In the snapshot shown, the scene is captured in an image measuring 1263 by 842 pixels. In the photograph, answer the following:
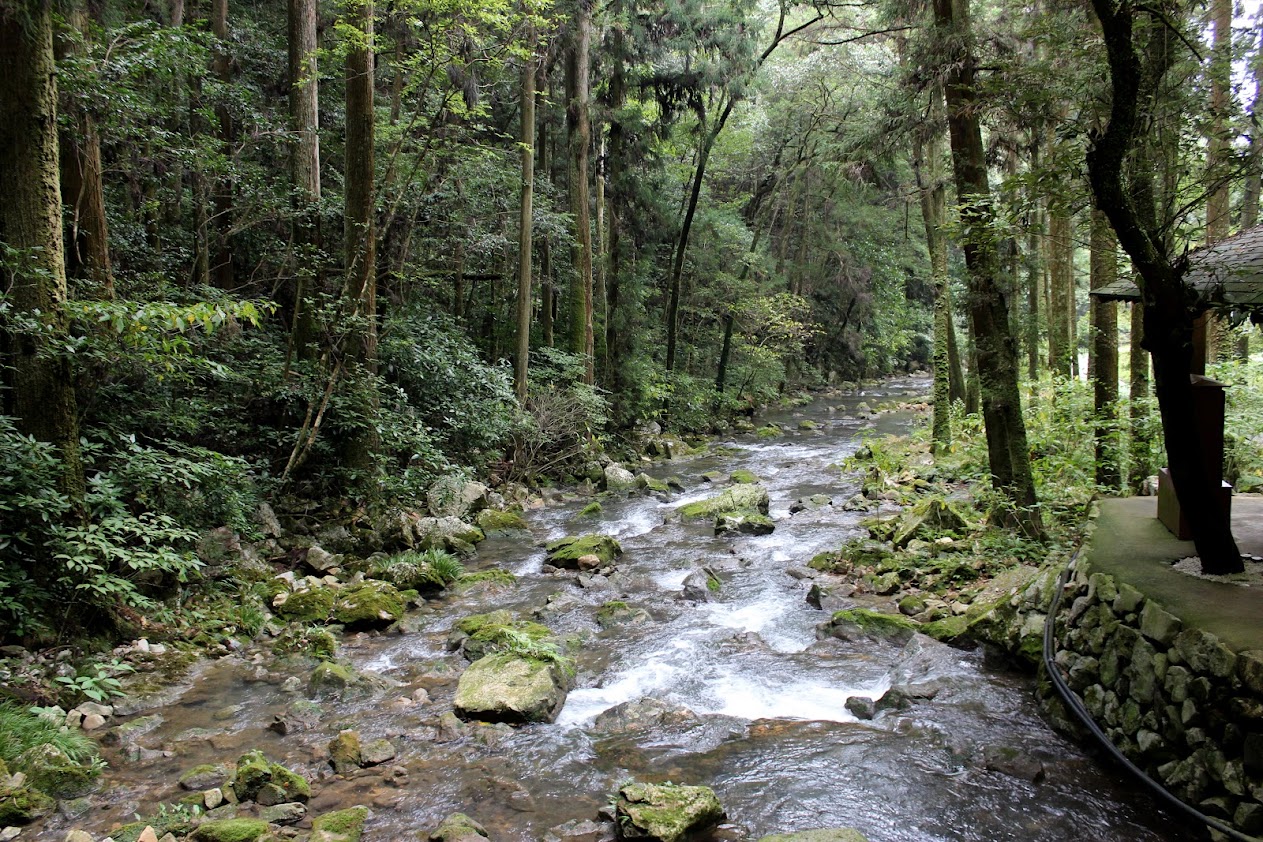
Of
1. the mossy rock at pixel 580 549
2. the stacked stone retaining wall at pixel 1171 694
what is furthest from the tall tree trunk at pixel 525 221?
the stacked stone retaining wall at pixel 1171 694

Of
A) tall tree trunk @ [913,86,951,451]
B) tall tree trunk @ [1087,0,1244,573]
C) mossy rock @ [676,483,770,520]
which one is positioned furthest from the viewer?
tall tree trunk @ [913,86,951,451]

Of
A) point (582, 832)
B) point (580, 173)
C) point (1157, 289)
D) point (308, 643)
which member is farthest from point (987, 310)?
point (580, 173)

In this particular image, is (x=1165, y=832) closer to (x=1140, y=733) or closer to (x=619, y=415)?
(x=1140, y=733)

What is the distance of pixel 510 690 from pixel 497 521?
20.4ft

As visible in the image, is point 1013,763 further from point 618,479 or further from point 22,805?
point 618,479

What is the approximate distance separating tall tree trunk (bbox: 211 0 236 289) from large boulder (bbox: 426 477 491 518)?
14.9 feet

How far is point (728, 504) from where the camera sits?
13.0m

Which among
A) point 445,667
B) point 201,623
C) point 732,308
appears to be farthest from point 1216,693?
point 732,308

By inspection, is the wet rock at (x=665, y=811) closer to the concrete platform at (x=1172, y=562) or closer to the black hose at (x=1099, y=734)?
the black hose at (x=1099, y=734)

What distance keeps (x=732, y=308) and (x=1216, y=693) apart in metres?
21.0

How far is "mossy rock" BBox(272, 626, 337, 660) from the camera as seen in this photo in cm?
676

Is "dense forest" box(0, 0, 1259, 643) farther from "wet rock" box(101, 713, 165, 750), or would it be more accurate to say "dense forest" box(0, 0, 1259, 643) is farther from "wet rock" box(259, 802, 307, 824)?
"wet rock" box(259, 802, 307, 824)

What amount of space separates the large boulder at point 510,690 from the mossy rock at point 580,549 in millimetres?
3624

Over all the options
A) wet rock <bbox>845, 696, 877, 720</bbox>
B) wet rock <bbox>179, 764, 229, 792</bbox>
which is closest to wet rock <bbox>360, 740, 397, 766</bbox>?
wet rock <bbox>179, 764, 229, 792</bbox>
